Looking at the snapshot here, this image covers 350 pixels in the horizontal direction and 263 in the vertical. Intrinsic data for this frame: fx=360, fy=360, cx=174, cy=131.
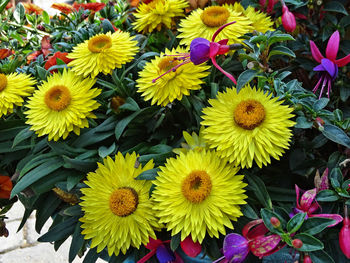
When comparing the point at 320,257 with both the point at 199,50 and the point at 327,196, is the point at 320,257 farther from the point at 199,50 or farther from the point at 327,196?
the point at 199,50

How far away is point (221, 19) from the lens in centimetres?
75

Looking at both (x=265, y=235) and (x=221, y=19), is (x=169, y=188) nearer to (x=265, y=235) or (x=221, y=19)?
(x=265, y=235)

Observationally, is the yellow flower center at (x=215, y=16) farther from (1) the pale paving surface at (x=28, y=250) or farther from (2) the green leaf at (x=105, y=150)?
(1) the pale paving surface at (x=28, y=250)

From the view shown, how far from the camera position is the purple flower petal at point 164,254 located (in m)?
0.64

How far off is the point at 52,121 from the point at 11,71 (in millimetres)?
278

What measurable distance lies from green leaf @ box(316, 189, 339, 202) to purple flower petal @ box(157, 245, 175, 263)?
274 millimetres

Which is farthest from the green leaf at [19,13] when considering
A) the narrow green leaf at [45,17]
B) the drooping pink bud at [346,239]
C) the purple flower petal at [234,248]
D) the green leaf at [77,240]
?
the drooping pink bud at [346,239]

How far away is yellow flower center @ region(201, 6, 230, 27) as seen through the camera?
2.48 feet

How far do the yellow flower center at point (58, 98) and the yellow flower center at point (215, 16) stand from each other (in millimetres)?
328

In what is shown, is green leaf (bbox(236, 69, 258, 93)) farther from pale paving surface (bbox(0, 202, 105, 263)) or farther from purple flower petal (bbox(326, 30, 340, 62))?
pale paving surface (bbox(0, 202, 105, 263))

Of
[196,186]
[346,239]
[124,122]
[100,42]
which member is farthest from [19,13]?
[346,239]

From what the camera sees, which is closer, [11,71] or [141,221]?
[141,221]

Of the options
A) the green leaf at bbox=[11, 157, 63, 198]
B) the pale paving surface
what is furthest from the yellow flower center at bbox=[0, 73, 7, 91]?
the pale paving surface

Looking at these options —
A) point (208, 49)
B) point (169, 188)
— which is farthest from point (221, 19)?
point (169, 188)
